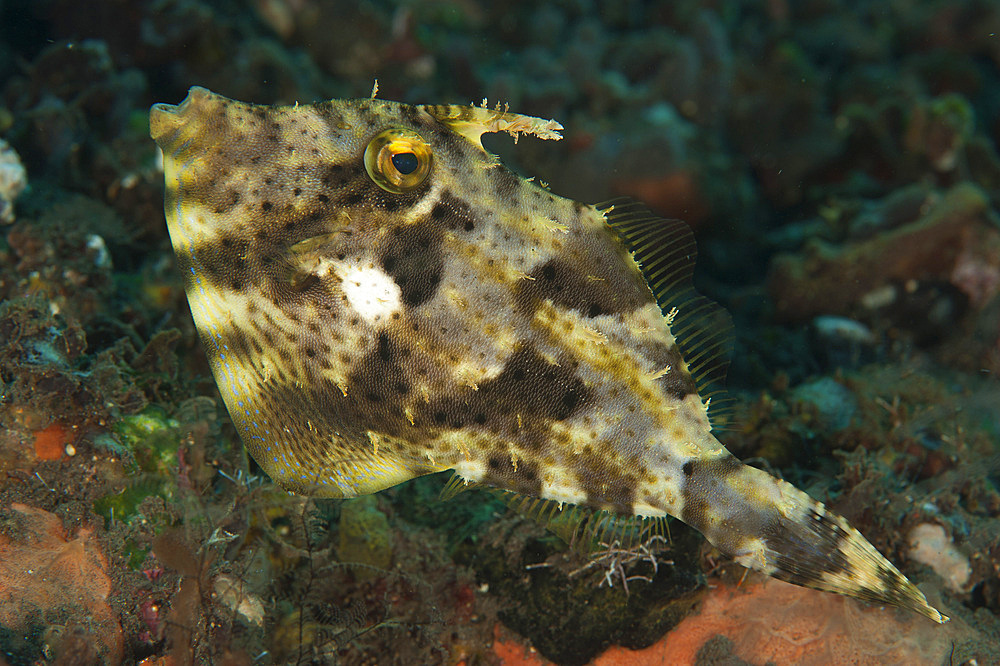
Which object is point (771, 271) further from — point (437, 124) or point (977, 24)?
point (977, 24)

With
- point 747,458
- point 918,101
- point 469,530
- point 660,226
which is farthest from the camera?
point 918,101

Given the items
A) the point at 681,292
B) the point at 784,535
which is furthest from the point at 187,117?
the point at 784,535

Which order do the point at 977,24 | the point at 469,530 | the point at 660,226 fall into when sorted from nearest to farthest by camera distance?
the point at 660,226, the point at 469,530, the point at 977,24

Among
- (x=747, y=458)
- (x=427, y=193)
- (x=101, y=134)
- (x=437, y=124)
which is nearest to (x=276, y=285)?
(x=427, y=193)

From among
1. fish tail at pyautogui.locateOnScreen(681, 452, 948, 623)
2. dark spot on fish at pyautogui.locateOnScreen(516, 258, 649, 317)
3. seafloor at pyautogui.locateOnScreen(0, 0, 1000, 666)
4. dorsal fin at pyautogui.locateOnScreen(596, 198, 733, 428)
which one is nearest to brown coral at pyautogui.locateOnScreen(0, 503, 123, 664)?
seafloor at pyautogui.locateOnScreen(0, 0, 1000, 666)

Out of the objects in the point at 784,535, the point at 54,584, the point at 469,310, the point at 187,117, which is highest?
the point at 187,117

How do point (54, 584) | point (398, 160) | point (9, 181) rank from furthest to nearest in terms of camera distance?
point (9, 181) < point (54, 584) < point (398, 160)

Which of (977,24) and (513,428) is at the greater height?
(977,24)

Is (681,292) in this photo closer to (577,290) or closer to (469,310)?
(577,290)

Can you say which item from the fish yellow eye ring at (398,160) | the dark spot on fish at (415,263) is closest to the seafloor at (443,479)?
the dark spot on fish at (415,263)
